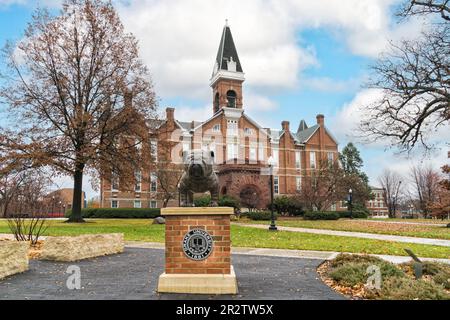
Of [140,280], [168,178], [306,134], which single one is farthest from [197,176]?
[306,134]

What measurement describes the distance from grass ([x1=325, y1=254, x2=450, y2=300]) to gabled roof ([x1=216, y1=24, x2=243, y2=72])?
55107mm

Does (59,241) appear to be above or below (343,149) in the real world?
below

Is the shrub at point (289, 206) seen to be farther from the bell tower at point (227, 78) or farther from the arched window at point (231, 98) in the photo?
the arched window at point (231, 98)

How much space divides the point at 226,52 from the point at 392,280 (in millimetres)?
58923

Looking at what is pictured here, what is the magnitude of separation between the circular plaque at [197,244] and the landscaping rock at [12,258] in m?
4.04

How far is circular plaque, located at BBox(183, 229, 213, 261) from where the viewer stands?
6605 millimetres

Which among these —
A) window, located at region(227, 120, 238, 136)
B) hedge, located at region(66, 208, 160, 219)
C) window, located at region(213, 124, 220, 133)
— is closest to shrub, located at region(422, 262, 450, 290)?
hedge, located at region(66, 208, 160, 219)

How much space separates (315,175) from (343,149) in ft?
134

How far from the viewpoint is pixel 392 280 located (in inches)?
264

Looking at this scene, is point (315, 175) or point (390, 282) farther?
point (315, 175)

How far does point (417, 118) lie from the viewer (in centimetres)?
2264
